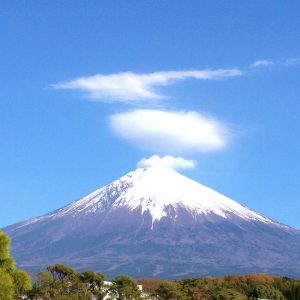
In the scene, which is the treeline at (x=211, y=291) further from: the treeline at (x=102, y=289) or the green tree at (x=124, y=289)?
the green tree at (x=124, y=289)

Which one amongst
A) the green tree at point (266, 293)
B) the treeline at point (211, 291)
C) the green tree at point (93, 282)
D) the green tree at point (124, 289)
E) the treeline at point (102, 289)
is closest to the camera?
the treeline at point (102, 289)

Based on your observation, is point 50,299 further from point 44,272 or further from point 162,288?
point 162,288

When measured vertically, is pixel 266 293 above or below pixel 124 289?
below

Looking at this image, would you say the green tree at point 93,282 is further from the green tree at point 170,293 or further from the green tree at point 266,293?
the green tree at point 266,293

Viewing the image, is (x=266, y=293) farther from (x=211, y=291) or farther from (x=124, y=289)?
(x=124, y=289)

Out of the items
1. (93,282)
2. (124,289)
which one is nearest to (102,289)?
(124,289)

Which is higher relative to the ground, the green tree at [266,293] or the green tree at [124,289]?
the green tree at [124,289]

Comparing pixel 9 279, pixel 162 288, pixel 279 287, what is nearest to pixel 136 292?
pixel 162 288

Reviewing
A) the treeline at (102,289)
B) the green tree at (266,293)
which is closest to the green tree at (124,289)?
the treeline at (102,289)

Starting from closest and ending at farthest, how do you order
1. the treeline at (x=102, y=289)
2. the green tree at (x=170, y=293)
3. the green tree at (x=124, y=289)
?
1. the treeline at (x=102, y=289)
2. the green tree at (x=124, y=289)
3. the green tree at (x=170, y=293)

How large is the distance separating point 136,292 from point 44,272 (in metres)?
14.3

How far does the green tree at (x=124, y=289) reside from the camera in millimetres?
96625

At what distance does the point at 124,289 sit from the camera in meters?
97.2

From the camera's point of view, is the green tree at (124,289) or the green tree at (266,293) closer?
the green tree at (124,289)
